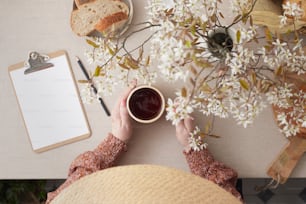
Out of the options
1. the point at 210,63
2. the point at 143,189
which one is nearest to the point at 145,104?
the point at 210,63

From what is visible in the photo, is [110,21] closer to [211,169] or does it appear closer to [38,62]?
[38,62]

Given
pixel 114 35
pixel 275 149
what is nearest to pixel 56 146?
pixel 114 35

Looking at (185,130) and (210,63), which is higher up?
(210,63)

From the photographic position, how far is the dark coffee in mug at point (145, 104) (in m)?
1.06

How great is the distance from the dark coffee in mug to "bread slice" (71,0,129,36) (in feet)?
0.67

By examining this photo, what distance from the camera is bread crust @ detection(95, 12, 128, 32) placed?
1093 mm

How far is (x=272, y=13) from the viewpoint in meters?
0.98

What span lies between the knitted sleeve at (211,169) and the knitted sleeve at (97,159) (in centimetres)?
17

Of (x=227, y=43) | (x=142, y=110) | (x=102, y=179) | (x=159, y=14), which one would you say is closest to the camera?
(x=102, y=179)

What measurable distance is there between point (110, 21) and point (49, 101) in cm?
26

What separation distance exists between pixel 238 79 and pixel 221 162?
41cm

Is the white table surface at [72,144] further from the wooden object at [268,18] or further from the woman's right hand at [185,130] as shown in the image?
the wooden object at [268,18]

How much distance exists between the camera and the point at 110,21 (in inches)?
43.2

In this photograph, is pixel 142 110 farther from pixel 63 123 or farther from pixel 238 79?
pixel 238 79
